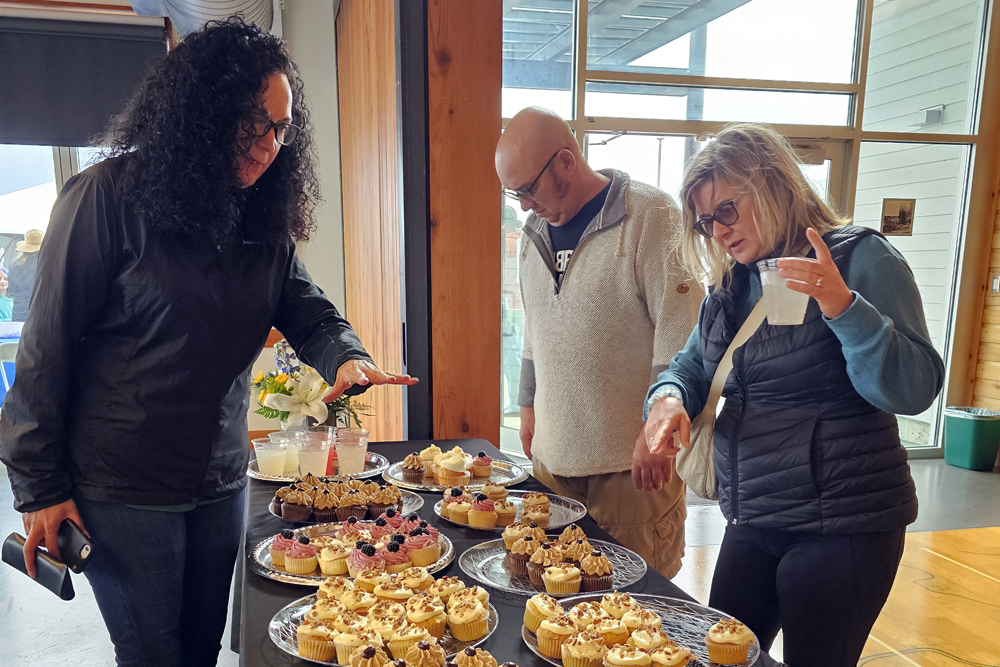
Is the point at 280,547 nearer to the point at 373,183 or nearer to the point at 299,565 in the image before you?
the point at 299,565

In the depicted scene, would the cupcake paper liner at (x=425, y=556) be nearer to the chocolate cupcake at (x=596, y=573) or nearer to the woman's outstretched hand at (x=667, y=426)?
the chocolate cupcake at (x=596, y=573)

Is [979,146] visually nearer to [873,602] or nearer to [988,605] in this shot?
[988,605]

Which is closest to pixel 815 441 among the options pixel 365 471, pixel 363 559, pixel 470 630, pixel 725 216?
pixel 725 216

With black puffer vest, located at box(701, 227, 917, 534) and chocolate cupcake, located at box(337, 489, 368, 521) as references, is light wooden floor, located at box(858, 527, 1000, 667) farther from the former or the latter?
chocolate cupcake, located at box(337, 489, 368, 521)

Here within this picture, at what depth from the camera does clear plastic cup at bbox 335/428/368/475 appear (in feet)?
5.55

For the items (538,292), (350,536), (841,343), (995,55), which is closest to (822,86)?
(995,55)

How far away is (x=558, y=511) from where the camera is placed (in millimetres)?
1404

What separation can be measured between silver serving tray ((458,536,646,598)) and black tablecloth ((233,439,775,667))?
1 centimetres

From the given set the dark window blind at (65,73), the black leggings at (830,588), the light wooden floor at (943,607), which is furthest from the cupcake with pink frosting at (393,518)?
the dark window blind at (65,73)

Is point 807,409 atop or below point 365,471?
atop

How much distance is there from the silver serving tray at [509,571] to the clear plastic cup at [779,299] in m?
0.47

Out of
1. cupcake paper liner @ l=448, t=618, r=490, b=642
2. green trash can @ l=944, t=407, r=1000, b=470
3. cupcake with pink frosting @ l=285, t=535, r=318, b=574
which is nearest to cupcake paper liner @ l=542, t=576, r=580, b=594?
cupcake paper liner @ l=448, t=618, r=490, b=642

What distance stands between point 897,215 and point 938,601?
10.7ft

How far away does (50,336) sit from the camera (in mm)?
1144
